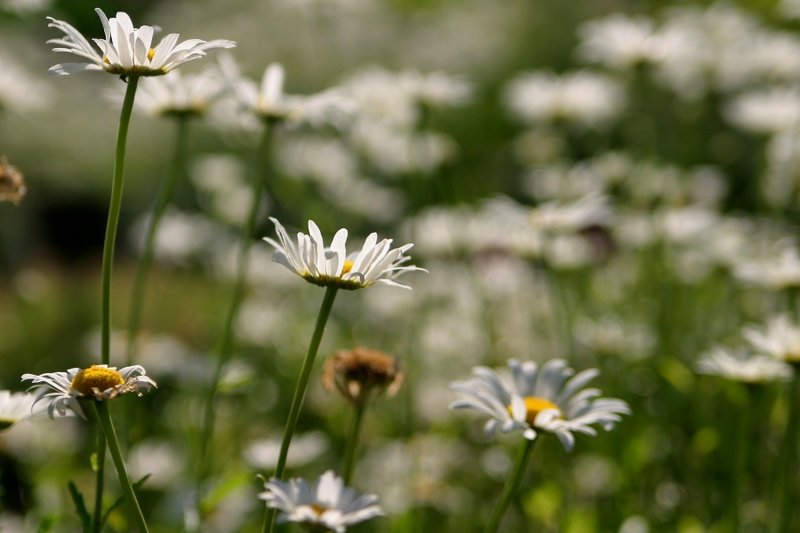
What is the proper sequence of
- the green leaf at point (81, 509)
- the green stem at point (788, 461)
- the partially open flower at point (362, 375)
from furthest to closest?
the green stem at point (788, 461)
the partially open flower at point (362, 375)
the green leaf at point (81, 509)

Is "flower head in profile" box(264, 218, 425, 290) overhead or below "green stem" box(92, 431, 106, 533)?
overhead

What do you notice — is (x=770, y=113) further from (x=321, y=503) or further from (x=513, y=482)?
(x=321, y=503)

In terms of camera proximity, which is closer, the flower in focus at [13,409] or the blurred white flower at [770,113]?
the flower in focus at [13,409]

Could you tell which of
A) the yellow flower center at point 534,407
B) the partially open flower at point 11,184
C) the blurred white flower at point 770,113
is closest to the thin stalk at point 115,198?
the partially open flower at point 11,184

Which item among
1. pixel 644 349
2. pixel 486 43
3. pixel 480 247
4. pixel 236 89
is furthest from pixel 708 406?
pixel 486 43

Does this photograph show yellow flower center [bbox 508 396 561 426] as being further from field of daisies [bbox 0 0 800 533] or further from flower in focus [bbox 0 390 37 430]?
flower in focus [bbox 0 390 37 430]

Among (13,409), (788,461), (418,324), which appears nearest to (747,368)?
(788,461)

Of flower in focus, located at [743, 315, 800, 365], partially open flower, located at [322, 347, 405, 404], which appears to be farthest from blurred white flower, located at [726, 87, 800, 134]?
partially open flower, located at [322, 347, 405, 404]

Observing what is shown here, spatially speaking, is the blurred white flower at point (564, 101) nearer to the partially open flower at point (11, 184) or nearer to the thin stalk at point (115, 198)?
the partially open flower at point (11, 184)
